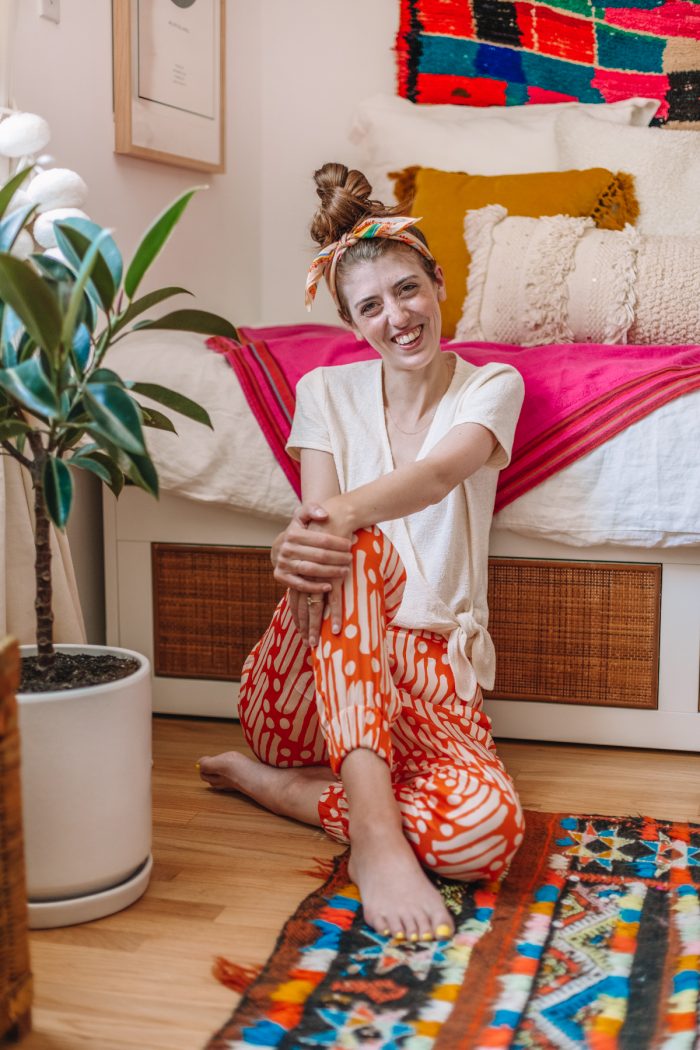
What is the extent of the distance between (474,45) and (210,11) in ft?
2.43

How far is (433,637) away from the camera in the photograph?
1.74m

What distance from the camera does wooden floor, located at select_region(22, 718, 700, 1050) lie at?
119 cm

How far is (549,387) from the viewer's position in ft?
6.42

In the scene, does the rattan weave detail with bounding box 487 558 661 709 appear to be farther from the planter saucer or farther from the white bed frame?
the planter saucer

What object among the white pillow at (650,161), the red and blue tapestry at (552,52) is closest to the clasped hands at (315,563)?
the white pillow at (650,161)

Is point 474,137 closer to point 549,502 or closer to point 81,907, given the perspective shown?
point 549,502

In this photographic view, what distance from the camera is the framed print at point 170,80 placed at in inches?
97.9

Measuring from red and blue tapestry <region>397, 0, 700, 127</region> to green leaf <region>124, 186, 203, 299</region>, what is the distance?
7.24 feet

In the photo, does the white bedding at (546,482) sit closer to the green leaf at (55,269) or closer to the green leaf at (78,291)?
the green leaf at (55,269)

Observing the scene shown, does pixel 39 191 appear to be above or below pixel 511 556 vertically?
above

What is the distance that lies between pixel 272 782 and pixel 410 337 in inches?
28.2

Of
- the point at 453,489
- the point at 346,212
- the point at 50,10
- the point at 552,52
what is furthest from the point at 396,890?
the point at 552,52

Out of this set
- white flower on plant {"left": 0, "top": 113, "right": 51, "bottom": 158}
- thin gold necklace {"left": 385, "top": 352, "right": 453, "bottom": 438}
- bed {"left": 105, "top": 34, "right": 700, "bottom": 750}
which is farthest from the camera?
bed {"left": 105, "top": 34, "right": 700, "bottom": 750}

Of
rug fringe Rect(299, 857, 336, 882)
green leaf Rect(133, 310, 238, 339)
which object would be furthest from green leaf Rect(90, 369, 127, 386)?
rug fringe Rect(299, 857, 336, 882)
